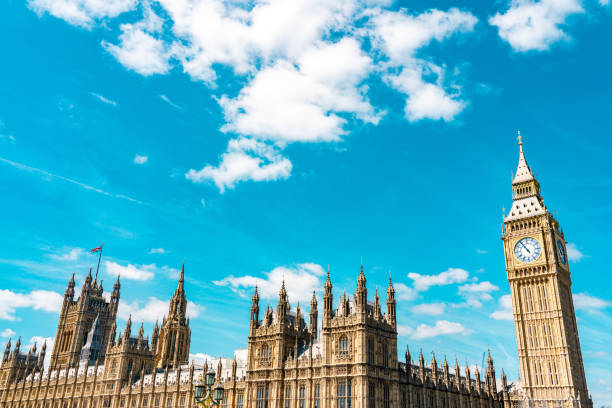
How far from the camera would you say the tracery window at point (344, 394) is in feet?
233

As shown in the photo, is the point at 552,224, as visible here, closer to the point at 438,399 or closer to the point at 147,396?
the point at 438,399

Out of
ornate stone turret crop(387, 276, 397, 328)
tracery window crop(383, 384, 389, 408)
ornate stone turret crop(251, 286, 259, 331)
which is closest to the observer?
tracery window crop(383, 384, 389, 408)

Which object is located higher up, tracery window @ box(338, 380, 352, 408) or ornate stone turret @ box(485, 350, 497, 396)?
Result: ornate stone turret @ box(485, 350, 497, 396)

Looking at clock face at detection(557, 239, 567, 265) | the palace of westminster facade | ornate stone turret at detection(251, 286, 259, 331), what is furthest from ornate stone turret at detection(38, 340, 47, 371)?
clock face at detection(557, 239, 567, 265)

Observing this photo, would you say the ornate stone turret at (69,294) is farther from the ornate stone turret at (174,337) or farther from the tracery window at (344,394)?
the tracery window at (344,394)

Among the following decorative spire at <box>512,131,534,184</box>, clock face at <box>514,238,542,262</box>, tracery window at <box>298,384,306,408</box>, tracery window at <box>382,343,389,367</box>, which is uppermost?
decorative spire at <box>512,131,534,184</box>

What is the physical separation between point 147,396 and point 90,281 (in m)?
67.9

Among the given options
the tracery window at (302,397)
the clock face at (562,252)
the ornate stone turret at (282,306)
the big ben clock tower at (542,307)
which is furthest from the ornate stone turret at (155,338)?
the clock face at (562,252)

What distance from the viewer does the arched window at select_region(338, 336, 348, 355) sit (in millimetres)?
74188

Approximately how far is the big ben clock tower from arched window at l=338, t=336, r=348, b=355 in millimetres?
46642

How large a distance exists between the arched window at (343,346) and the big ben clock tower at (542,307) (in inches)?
1836

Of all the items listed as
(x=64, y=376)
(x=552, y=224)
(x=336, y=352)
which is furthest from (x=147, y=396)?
(x=552, y=224)

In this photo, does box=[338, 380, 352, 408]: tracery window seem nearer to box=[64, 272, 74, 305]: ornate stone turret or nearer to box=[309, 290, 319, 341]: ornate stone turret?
box=[309, 290, 319, 341]: ornate stone turret

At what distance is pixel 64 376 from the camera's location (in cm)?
13212
